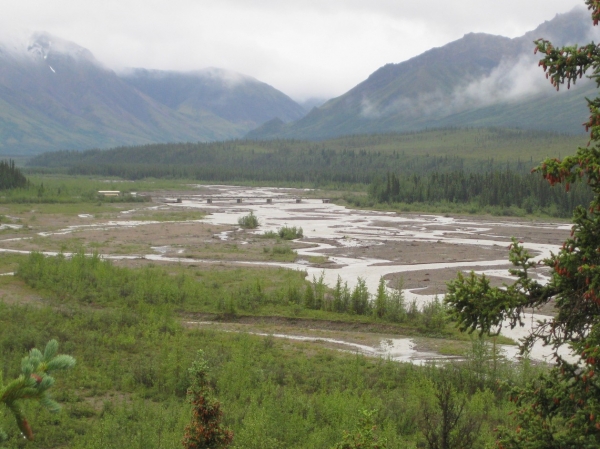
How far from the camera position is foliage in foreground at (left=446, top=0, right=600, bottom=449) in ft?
22.8

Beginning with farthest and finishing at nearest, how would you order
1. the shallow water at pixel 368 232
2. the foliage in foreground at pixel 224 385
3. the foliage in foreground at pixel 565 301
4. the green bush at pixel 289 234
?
the green bush at pixel 289 234
the shallow water at pixel 368 232
the foliage in foreground at pixel 224 385
the foliage in foreground at pixel 565 301

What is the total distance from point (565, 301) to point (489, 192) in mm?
92694

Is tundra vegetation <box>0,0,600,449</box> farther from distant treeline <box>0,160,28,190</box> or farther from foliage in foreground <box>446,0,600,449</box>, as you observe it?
distant treeline <box>0,160,28,190</box>

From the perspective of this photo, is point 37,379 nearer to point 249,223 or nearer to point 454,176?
point 249,223

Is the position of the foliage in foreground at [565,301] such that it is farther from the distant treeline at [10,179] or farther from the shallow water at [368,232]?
the distant treeline at [10,179]

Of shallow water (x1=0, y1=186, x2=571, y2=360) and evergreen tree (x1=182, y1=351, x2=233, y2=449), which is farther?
shallow water (x1=0, y1=186, x2=571, y2=360)

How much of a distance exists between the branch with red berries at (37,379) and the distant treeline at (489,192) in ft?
276

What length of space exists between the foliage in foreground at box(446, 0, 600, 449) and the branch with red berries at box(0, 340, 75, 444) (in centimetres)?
425

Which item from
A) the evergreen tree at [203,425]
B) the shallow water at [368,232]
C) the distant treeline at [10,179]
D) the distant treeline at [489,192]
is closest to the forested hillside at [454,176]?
the distant treeline at [489,192]

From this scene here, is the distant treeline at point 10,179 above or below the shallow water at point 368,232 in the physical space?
above

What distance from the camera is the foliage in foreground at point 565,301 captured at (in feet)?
22.8

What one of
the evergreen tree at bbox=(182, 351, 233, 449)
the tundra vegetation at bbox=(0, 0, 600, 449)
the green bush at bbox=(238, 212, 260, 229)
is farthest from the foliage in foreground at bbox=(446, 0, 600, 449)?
the green bush at bbox=(238, 212, 260, 229)

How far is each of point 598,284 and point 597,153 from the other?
136 centimetres

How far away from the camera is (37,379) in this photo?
186 inches
